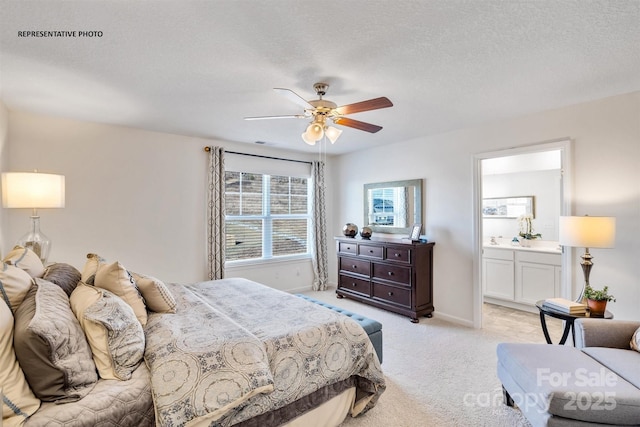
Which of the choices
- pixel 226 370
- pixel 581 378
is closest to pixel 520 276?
pixel 581 378

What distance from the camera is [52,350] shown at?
1.24 metres

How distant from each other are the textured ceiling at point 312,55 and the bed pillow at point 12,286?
136 cm

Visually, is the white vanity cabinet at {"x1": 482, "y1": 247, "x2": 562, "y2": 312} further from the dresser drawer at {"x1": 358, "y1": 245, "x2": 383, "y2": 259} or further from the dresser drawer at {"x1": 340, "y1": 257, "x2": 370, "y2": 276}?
the dresser drawer at {"x1": 340, "y1": 257, "x2": 370, "y2": 276}

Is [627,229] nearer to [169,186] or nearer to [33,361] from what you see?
[33,361]

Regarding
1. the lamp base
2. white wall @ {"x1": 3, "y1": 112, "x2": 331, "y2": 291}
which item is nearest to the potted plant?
white wall @ {"x1": 3, "y1": 112, "x2": 331, "y2": 291}

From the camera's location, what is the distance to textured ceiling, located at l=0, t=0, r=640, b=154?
5.23ft

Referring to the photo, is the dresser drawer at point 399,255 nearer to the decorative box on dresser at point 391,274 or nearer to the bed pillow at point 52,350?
the decorative box on dresser at point 391,274

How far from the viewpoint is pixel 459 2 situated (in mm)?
1527

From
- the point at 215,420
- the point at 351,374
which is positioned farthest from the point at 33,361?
the point at 351,374

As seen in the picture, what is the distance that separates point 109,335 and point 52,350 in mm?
273

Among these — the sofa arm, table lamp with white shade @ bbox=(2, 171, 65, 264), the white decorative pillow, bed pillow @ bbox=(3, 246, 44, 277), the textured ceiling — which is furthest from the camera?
table lamp with white shade @ bbox=(2, 171, 65, 264)

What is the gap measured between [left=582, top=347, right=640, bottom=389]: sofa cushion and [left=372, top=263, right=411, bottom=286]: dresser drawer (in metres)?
2.09

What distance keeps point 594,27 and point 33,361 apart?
10.7ft

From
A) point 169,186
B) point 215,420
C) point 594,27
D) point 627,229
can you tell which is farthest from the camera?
point 169,186
